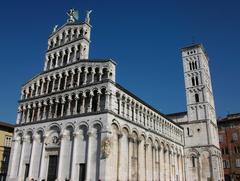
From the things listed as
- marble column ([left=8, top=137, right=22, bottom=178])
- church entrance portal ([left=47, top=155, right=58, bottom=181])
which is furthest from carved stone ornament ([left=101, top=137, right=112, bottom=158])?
marble column ([left=8, top=137, right=22, bottom=178])

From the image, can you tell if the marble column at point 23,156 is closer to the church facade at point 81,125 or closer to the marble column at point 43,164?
the church facade at point 81,125

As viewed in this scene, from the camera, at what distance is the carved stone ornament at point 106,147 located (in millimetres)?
27984

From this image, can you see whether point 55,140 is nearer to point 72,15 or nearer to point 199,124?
point 72,15

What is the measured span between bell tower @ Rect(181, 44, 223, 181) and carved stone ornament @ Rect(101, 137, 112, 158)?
96.4ft

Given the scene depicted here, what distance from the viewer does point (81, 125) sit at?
31.2 meters

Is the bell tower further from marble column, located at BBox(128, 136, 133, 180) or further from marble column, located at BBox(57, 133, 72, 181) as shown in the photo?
marble column, located at BBox(57, 133, 72, 181)

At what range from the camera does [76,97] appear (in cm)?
3272

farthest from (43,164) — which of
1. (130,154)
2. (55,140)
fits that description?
(130,154)

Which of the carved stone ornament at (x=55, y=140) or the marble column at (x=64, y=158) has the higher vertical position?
the carved stone ornament at (x=55, y=140)

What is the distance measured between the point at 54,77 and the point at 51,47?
648cm

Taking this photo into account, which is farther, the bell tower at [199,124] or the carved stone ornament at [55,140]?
the bell tower at [199,124]

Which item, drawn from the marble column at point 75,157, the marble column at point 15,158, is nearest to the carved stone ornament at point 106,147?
the marble column at point 75,157

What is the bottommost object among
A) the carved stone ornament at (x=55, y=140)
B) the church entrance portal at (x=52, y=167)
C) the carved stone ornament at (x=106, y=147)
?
the church entrance portal at (x=52, y=167)

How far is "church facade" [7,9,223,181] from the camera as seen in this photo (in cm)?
2989
